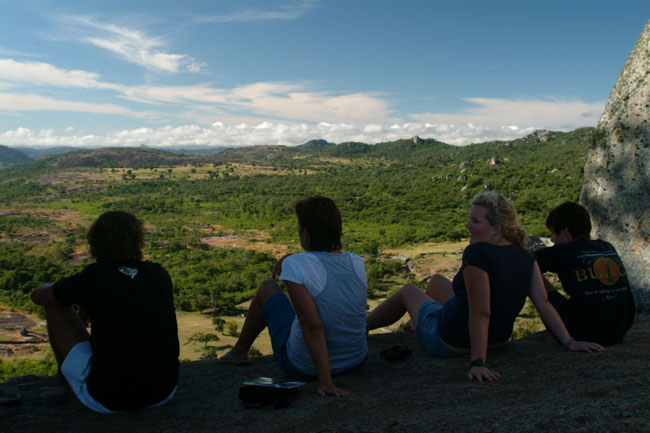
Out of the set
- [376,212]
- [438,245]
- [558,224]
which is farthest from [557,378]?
[376,212]

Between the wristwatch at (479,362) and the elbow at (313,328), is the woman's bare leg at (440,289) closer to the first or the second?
the wristwatch at (479,362)

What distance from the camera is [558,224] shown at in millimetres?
3121

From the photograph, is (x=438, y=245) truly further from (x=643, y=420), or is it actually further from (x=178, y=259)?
(x=643, y=420)

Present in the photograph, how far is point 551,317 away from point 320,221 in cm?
164

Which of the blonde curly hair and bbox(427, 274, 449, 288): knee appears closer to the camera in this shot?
the blonde curly hair

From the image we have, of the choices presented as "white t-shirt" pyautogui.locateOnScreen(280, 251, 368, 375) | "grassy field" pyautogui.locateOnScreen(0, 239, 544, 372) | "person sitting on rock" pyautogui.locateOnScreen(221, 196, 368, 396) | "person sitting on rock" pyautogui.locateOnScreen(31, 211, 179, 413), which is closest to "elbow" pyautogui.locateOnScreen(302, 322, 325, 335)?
"person sitting on rock" pyautogui.locateOnScreen(221, 196, 368, 396)

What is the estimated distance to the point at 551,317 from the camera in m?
2.87

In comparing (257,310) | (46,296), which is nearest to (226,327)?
(257,310)

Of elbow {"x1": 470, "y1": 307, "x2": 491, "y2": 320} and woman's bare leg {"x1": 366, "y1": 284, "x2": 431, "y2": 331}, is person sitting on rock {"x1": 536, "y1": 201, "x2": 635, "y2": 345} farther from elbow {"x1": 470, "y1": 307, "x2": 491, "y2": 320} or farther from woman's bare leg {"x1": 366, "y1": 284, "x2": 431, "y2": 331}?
woman's bare leg {"x1": 366, "y1": 284, "x2": 431, "y2": 331}

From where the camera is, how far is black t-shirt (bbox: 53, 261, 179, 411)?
2340 millimetres

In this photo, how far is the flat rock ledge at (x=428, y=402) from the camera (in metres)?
1.84

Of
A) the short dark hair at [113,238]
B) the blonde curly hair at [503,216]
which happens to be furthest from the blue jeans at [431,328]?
the short dark hair at [113,238]

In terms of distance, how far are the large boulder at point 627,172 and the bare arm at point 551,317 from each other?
2273 millimetres

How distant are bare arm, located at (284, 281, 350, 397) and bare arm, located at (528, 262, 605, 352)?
52.9 inches
